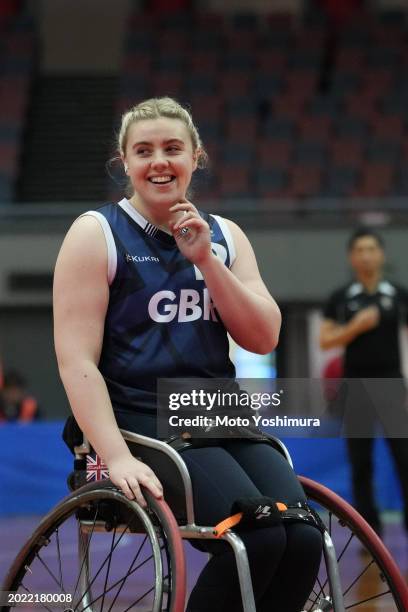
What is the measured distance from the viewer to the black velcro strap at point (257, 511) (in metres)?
2.39

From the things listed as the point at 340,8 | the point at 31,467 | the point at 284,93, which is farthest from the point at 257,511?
the point at 340,8

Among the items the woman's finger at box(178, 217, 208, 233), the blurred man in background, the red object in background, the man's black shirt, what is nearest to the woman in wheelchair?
the woman's finger at box(178, 217, 208, 233)

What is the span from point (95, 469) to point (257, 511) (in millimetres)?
434

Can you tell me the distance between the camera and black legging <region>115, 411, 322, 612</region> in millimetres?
2428

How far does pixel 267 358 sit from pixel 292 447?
19.8ft

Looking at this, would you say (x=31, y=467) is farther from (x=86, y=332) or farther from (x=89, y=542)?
(x=86, y=332)

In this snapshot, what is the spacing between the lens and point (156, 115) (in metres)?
2.67

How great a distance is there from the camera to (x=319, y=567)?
256 centimetres

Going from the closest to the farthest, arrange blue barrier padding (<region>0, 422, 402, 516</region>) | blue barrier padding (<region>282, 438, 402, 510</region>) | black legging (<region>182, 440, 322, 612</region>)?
black legging (<region>182, 440, 322, 612</region>) < blue barrier padding (<region>282, 438, 402, 510</region>) < blue barrier padding (<region>0, 422, 402, 516</region>)

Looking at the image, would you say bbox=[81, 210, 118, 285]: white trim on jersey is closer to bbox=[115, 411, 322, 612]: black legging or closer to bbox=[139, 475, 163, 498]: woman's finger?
bbox=[115, 411, 322, 612]: black legging

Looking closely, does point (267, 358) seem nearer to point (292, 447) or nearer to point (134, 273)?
point (292, 447)

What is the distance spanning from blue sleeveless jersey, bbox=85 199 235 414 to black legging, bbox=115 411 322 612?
3.6 inches

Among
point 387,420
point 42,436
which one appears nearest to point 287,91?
point 42,436

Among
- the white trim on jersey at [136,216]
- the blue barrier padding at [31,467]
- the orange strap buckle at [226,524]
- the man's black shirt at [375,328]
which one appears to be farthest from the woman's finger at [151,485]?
the blue barrier padding at [31,467]
